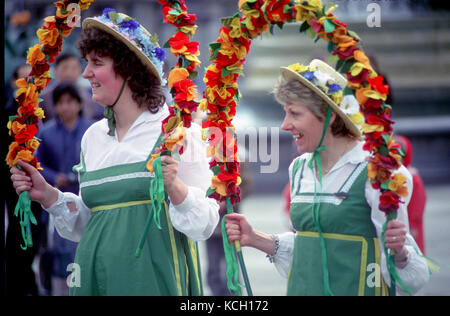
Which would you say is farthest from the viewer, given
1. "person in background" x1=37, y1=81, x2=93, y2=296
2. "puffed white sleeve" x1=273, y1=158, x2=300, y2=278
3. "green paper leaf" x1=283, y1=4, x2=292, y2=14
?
"person in background" x1=37, y1=81, x2=93, y2=296

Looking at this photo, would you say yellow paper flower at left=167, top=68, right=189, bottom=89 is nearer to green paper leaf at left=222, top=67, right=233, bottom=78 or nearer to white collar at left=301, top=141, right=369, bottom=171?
green paper leaf at left=222, top=67, right=233, bottom=78

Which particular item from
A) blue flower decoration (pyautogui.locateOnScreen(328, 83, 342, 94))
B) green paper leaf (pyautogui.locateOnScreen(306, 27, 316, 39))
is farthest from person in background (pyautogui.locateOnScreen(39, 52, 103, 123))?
green paper leaf (pyautogui.locateOnScreen(306, 27, 316, 39))

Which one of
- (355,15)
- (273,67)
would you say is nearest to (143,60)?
(355,15)

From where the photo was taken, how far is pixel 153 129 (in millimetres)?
3180

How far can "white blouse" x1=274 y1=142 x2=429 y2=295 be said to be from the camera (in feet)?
9.16

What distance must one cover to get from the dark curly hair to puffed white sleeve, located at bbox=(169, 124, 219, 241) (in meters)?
0.26

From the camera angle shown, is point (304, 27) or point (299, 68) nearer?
point (304, 27)

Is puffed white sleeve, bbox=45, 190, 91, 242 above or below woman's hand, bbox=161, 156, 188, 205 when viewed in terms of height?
below

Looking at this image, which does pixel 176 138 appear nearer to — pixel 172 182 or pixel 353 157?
pixel 172 182

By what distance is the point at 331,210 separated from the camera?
2875mm

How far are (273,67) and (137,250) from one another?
521 inches

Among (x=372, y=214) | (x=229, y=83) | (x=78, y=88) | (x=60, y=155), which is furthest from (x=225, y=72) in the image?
(x=78, y=88)

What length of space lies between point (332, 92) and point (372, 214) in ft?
1.82

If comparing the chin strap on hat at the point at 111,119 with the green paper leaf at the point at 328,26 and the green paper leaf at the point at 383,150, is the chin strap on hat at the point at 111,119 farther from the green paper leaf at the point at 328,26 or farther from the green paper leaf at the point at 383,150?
the green paper leaf at the point at 383,150
